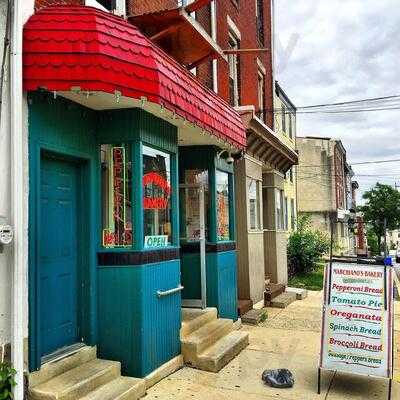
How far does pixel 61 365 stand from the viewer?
4980 millimetres

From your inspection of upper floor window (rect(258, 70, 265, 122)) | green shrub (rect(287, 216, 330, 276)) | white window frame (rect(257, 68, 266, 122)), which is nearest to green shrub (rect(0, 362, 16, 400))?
upper floor window (rect(258, 70, 265, 122))

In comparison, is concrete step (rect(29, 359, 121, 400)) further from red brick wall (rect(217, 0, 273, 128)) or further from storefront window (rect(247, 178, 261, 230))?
red brick wall (rect(217, 0, 273, 128))

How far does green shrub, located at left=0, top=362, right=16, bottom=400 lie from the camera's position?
13.5 feet

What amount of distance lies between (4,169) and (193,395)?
3.26m

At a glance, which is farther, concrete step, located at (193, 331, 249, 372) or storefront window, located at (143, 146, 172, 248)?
concrete step, located at (193, 331, 249, 372)

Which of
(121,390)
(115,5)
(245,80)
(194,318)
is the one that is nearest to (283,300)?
(194,318)

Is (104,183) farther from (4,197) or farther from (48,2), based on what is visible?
(48,2)

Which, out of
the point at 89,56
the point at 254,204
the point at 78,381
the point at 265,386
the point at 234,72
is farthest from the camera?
the point at 234,72

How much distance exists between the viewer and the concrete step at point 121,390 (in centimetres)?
480

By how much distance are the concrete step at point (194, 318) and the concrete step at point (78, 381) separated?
5.57 ft

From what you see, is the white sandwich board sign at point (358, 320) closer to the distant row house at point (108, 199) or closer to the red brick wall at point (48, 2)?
the distant row house at point (108, 199)

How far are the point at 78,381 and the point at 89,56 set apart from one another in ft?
10.2

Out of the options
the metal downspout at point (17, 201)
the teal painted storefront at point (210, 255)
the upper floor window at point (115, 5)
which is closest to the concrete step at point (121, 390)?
the metal downspout at point (17, 201)

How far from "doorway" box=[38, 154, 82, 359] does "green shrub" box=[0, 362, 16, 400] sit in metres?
0.70
